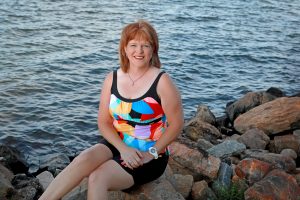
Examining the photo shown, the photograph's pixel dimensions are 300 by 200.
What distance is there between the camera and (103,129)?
5.06 m

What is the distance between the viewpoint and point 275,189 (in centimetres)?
589

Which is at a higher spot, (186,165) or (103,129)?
(103,129)

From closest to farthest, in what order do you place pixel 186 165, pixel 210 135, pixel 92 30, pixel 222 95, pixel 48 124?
1. pixel 186 165
2. pixel 210 135
3. pixel 48 124
4. pixel 222 95
5. pixel 92 30

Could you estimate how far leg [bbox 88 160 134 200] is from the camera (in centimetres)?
448

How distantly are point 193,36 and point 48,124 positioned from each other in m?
10.4

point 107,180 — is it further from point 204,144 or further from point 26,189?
point 204,144

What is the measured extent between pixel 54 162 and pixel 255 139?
4.00 m

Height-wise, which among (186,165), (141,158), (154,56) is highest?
(154,56)

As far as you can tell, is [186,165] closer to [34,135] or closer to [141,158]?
[141,158]

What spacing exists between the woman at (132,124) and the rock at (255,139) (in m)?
4.70

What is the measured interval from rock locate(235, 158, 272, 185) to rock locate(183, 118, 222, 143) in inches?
129

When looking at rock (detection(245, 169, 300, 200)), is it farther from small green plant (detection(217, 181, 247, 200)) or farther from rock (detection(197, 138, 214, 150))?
rock (detection(197, 138, 214, 150))

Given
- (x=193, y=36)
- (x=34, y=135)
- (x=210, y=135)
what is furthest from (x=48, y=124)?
(x=193, y=36)

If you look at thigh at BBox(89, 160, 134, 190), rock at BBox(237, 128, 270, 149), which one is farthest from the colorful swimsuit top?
Result: rock at BBox(237, 128, 270, 149)
